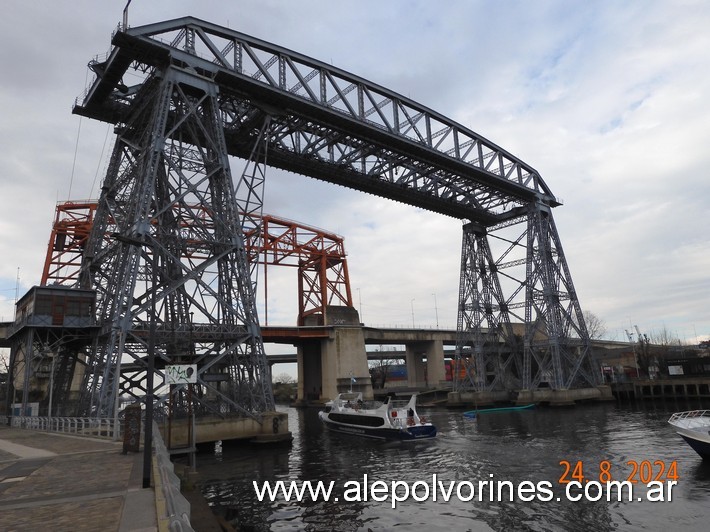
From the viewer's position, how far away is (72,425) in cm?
2816

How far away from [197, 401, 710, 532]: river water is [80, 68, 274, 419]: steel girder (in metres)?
5.07

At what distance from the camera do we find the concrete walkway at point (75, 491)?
29.0ft

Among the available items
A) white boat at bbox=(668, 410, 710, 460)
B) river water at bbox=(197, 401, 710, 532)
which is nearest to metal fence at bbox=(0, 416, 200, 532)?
river water at bbox=(197, 401, 710, 532)

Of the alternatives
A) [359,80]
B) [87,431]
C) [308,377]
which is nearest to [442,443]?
[87,431]

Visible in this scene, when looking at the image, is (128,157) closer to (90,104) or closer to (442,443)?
(90,104)

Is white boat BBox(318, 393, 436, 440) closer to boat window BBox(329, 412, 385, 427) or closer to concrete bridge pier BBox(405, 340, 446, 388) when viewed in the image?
boat window BBox(329, 412, 385, 427)

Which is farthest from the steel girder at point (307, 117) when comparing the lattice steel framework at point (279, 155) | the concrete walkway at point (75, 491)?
the concrete walkway at point (75, 491)

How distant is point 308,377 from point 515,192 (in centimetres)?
4324

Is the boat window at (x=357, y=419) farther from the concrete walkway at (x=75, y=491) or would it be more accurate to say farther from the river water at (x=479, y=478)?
the concrete walkway at (x=75, y=491)

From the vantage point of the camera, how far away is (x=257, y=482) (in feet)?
67.8

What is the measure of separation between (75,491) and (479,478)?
15621 mm

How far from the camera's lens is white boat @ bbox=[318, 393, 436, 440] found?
108 feet

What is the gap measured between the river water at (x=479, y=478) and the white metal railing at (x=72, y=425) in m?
5.01

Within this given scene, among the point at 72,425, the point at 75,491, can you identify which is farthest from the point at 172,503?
the point at 72,425
